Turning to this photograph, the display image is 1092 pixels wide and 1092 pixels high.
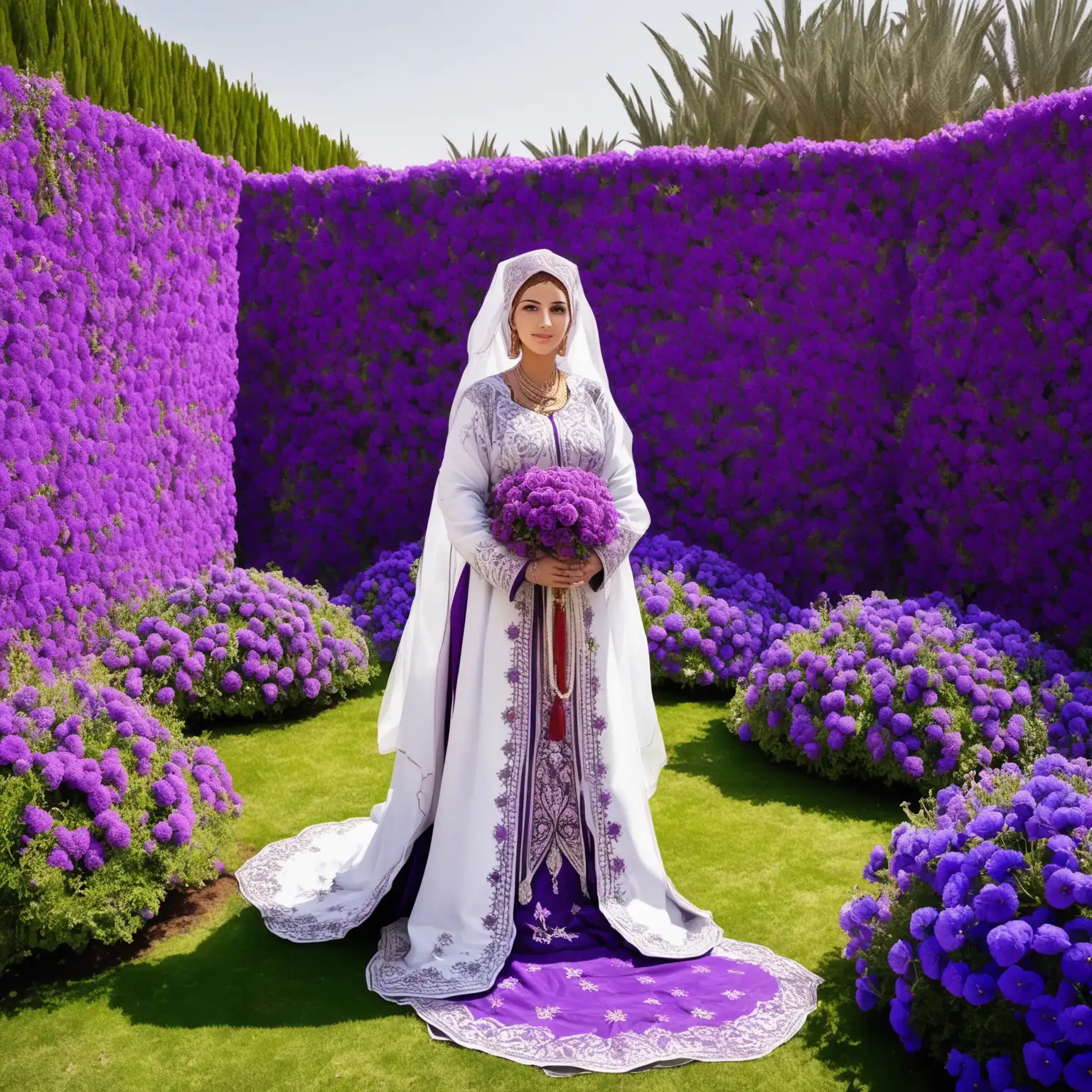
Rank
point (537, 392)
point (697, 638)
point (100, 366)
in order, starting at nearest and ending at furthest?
point (537, 392), point (100, 366), point (697, 638)

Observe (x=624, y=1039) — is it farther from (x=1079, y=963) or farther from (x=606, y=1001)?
(x=1079, y=963)

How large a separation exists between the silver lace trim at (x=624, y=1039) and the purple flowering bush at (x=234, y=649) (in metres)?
2.72

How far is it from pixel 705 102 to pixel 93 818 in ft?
27.6

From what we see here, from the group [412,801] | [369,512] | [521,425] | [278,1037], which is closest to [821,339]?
[369,512]

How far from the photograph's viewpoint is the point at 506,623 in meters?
3.44

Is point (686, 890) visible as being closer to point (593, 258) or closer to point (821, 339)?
point (821, 339)

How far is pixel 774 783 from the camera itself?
505 centimetres

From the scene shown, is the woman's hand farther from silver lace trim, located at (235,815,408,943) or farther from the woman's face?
silver lace trim, located at (235,815,408,943)

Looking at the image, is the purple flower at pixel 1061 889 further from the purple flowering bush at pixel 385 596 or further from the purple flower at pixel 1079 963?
the purple flowering bush at pixel 385 596

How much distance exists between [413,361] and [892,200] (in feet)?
10.9

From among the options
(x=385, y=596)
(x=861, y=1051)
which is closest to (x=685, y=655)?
(x=385, y=596)

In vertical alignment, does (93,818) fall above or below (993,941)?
below

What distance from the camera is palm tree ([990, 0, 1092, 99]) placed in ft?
25.8

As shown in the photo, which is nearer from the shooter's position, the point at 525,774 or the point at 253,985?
the point at 253,985
